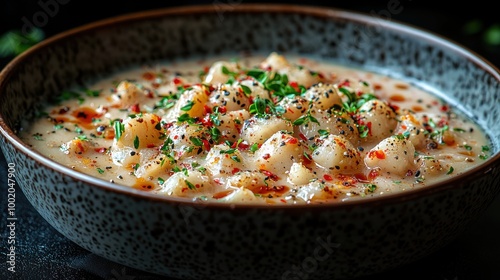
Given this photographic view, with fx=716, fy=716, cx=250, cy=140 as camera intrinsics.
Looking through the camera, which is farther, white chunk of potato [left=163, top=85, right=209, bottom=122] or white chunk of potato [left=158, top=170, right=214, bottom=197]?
white chunk of potato [left=163, top=85, right=209, bottom=122]

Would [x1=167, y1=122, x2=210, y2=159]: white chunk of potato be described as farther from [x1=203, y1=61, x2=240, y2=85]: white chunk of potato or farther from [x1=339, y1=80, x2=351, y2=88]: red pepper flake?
[x1=339, y1=80, x2=351, y2=88]: red pepper flake

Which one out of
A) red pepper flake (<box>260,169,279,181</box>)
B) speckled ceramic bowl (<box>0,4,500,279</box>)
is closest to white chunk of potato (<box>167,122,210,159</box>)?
red pepper flake (<box>260,169,279,181</box>)

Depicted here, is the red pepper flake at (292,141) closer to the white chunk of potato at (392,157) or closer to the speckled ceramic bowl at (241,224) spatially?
the white chunk of potato at (392,157)

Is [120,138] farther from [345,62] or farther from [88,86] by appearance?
[345,62]

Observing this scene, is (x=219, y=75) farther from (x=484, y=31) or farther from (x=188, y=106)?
(x=484, y=31)

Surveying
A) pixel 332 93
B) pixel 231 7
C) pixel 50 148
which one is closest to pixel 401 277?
pixel 332 93
